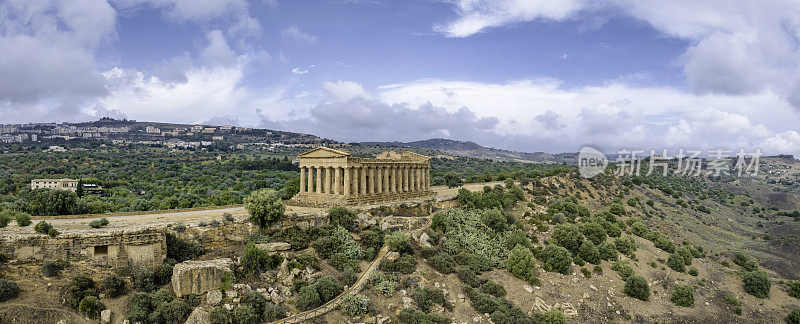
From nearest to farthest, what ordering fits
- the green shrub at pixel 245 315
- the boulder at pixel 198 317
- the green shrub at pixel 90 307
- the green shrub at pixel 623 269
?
the green shrub at pixel 90 307 < the boulder at pixel 198 317 < the green shrub at pixel 245 315 < the green shrub at pixel 623 269

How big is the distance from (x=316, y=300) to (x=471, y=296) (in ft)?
40.6

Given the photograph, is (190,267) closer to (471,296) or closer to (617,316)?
(471,296)

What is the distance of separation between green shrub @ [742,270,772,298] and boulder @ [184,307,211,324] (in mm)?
54265

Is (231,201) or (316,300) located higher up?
(231,201)

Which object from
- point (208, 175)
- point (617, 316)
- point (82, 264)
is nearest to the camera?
point (82, 264)

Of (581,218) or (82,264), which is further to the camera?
(581,218)

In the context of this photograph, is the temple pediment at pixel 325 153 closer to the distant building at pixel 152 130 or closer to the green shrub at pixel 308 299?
the green shrub at pixel 308 299

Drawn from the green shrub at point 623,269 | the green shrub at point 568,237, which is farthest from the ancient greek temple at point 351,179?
the green shrub at point 623,269

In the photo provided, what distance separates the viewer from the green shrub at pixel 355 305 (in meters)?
27.0

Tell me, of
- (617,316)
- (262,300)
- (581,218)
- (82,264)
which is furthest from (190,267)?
(581,218)

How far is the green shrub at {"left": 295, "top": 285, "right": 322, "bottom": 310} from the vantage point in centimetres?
2675

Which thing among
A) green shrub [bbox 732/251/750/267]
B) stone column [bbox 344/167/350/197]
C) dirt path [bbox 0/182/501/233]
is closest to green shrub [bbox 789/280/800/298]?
green shrub [bbox 732/251/750/267]

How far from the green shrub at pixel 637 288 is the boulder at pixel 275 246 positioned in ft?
106

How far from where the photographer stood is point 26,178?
7088cm
